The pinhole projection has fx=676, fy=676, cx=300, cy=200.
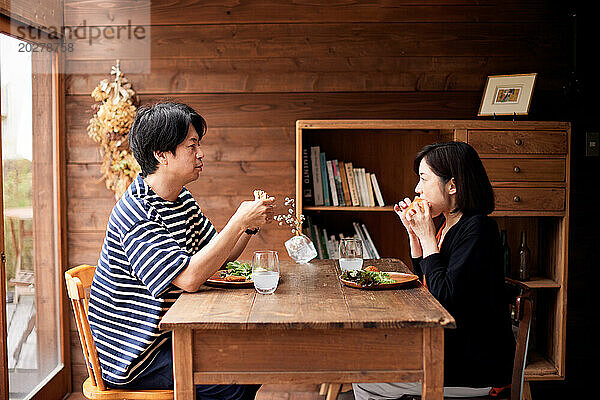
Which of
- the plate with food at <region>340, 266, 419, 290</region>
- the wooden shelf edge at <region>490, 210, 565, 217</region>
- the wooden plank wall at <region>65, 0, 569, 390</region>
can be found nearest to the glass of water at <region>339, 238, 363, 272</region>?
the plate with food at <region>340, 266, 419, 290</region>

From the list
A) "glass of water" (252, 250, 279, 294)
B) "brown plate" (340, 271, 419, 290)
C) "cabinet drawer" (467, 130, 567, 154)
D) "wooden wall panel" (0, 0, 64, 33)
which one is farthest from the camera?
"cabinet drawer" (467, 130, 567, 154)

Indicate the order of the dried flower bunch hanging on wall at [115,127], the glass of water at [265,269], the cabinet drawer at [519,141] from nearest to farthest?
the glass of water at [265,269] < the cabinet drawer at [519,141] < the dried flower bunch hanging on wall at [115,127]

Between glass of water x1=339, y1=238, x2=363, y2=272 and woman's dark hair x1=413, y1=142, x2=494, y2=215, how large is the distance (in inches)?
15.3

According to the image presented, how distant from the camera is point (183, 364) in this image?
180 cm

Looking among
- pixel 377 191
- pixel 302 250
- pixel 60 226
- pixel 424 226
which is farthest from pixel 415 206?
pixel 60 226

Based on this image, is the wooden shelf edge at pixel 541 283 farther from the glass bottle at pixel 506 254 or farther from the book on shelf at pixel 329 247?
the book on shelf at pixel 329 247

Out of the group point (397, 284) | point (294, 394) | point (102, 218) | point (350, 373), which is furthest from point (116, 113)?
point (350, 373)

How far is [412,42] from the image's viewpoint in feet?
11.8

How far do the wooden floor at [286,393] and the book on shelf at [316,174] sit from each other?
99 cm

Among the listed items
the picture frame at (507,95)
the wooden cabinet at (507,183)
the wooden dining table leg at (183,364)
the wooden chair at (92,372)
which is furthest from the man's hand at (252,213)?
the picture frame at (507,95)

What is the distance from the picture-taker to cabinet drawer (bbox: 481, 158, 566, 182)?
3.27 m

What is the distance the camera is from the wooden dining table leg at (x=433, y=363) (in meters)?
1.80

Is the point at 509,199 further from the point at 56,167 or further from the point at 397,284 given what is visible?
the point at 56,167

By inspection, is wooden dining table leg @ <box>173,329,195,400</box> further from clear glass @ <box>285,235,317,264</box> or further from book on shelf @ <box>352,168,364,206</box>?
book on shelf @ <box>352,168,364,206</box>
